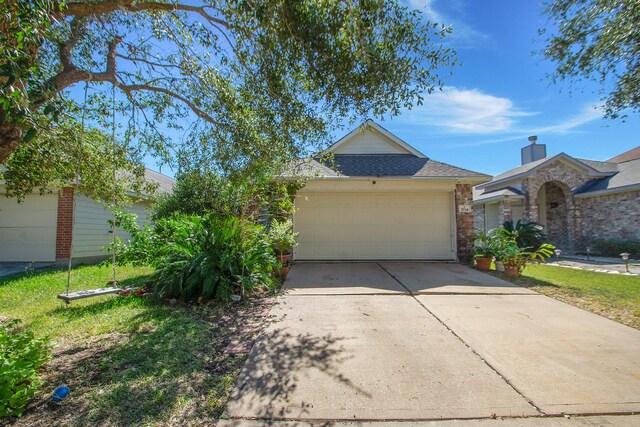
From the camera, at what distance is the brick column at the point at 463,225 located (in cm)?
1004

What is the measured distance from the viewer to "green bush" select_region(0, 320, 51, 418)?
2.31m

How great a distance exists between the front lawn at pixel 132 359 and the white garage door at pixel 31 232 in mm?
5102

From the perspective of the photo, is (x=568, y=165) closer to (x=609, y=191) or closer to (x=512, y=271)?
(x=609, y=191)

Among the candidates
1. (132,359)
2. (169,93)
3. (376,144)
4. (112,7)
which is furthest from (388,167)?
(132,359)

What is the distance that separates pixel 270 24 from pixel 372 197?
23.1ft

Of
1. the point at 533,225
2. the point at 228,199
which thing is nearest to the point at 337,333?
the point at 228,199

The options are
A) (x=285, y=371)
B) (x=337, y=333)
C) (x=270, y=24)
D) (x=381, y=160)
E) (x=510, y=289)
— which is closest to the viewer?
(x=285, y=371)

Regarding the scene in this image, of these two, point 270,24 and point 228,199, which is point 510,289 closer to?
point 228,199

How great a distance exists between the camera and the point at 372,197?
1030cm

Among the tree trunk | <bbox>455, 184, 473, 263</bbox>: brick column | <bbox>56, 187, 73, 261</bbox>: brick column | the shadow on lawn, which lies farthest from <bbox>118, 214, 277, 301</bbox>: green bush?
<bbox>455, 184, 473, 263</bbox>: brick column

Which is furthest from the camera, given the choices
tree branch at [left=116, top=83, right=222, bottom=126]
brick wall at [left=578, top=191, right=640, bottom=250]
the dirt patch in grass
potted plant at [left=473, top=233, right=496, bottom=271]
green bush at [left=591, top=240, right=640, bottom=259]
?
brick wall at [left=578, top=191, right=640, bottom=250]

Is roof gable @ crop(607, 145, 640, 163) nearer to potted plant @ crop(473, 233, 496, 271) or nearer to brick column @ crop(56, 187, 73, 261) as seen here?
potted plant @ crop(473, 233, 496, 271)

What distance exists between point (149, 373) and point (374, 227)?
314 inches

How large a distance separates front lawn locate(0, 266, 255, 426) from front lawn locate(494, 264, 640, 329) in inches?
228
